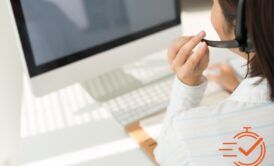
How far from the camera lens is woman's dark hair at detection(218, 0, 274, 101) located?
0.56 meters

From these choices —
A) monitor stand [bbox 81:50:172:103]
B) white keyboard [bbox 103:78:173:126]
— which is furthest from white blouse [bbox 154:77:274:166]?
monitor stand [bbox 81:50:172:103]

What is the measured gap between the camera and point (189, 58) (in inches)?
32.0

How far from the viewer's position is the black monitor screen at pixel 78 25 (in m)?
0.88

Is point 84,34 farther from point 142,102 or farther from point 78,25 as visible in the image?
point 142,102

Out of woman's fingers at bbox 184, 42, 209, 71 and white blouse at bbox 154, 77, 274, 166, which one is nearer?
white blouse at bbox 154, 77, 274, 166

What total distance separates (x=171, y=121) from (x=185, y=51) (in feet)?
0.54

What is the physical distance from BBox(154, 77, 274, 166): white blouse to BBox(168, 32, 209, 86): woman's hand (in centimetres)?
12

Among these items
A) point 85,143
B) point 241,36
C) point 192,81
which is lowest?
point 85,143

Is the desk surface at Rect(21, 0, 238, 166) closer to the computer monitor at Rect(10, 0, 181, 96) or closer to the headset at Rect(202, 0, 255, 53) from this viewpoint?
the computer monitor at Rect(10, 0, 181, 96)

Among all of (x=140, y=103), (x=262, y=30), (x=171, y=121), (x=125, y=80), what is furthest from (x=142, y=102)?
(x=262, y=30)

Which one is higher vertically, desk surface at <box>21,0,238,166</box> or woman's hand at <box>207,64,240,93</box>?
woman's hand at <box>207,64,240,93</box>

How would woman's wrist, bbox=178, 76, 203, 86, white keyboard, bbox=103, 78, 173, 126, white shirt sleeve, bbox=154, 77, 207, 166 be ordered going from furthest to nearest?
white keyboard, bbox=103, 78, 173, 126 → woman's wrist, bbox=178, 76, 203, 86 → white shirt sleeve, bbox=154, 77, 207, 166

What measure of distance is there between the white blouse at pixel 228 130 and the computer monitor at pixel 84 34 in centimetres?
35

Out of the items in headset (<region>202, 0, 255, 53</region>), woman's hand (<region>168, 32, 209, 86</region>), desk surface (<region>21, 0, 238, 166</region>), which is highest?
headset (<region>202, 0, 255, 53</region>)
